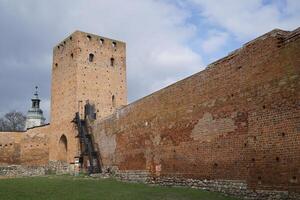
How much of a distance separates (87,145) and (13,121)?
33.0 meters

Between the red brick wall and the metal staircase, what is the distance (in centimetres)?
648

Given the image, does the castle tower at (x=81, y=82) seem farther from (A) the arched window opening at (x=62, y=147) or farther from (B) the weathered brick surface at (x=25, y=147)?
(B) the weathered brick surface at (x=25, y=147)

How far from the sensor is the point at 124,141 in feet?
59.4

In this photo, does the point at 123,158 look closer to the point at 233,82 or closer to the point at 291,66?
the point at 233,82

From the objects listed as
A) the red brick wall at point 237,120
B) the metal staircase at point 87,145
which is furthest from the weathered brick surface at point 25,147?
the red brick wall at point 237,120

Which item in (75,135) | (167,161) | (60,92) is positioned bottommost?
(167,161)

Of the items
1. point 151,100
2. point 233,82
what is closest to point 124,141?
point 151,100

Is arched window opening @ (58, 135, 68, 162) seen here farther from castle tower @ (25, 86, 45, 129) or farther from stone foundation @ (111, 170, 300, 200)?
castle tower @ (25, 86, 45, 129)

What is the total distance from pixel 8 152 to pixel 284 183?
77.1ft

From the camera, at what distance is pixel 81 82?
2484 centimetres

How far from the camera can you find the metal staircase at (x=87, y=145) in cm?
2180

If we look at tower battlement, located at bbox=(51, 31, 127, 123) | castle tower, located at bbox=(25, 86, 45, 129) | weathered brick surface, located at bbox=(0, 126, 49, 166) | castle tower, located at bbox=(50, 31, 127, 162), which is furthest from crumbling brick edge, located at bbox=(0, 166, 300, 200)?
castle tower, located at bbox=(25, 86, 45, 129)

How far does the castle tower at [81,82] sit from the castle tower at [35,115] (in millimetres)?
25091

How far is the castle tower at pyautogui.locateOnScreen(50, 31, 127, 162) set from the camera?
24859 mm
